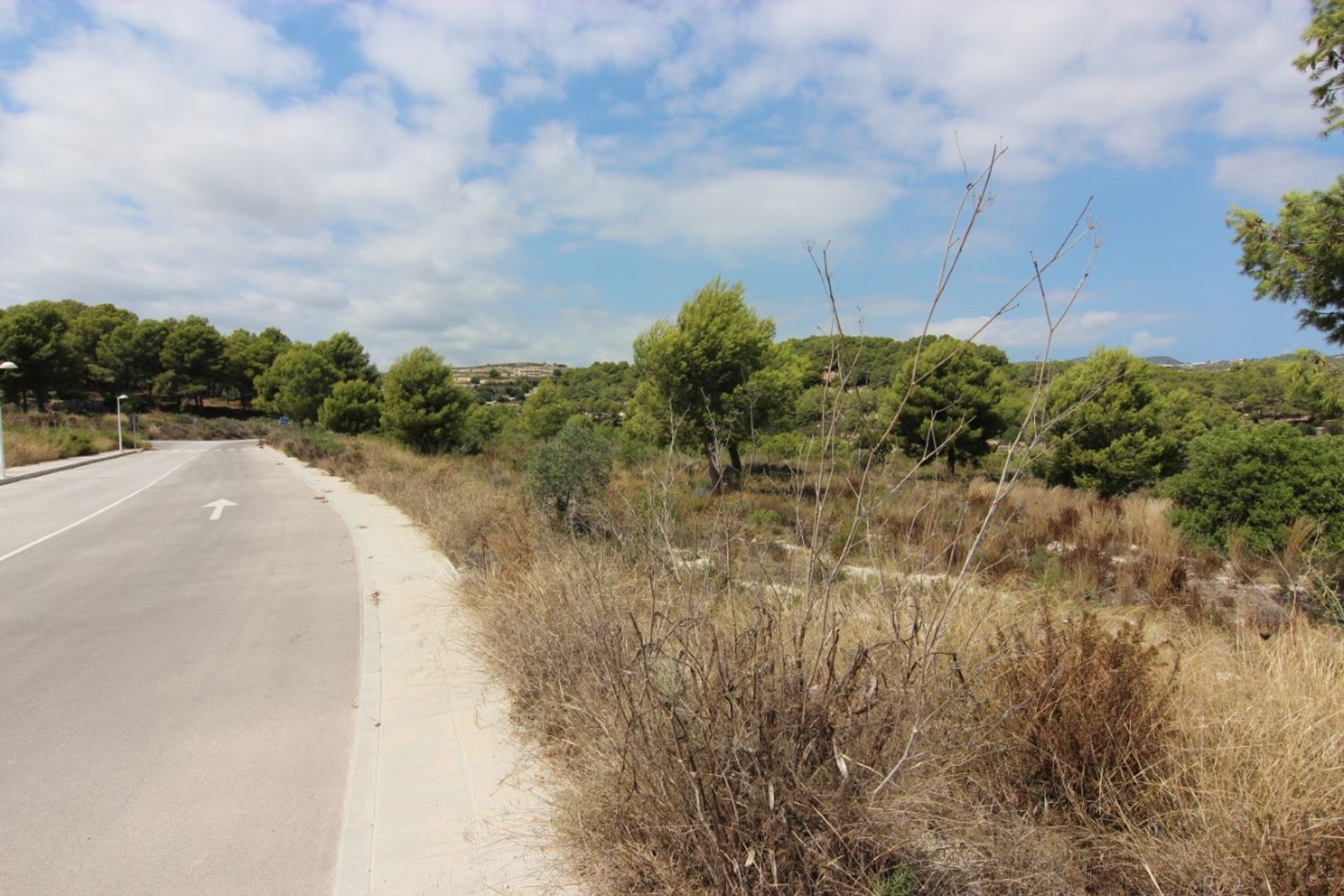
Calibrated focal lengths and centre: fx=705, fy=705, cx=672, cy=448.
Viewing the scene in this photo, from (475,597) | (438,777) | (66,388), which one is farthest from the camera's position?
(66,388)

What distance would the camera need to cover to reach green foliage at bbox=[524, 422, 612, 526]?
9.58 metres

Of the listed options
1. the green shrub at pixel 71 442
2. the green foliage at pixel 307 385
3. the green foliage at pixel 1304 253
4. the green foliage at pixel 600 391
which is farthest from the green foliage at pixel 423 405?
the green foliage at pixel 1304 253

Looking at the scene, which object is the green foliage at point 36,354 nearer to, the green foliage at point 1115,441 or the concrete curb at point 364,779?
Result: the concrete curb at point 364,779

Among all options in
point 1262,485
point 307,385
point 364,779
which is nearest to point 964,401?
point 1262,485

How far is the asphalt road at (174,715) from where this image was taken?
3137 millimetres

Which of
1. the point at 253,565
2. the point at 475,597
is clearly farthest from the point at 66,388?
the point at 475,597

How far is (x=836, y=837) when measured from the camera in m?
2.25

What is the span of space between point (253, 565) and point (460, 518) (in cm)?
300

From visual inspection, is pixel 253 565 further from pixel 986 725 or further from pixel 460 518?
pixel 986 725

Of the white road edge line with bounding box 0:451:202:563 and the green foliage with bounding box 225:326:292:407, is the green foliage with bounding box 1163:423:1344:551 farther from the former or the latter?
the green foliage with bounding box 225:326:292:407

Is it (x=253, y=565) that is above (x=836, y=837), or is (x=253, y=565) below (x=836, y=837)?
below

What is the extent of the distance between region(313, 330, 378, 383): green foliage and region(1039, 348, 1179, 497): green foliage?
166ft

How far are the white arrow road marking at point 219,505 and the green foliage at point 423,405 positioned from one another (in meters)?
11.7

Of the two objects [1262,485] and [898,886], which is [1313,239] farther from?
[898,886]
